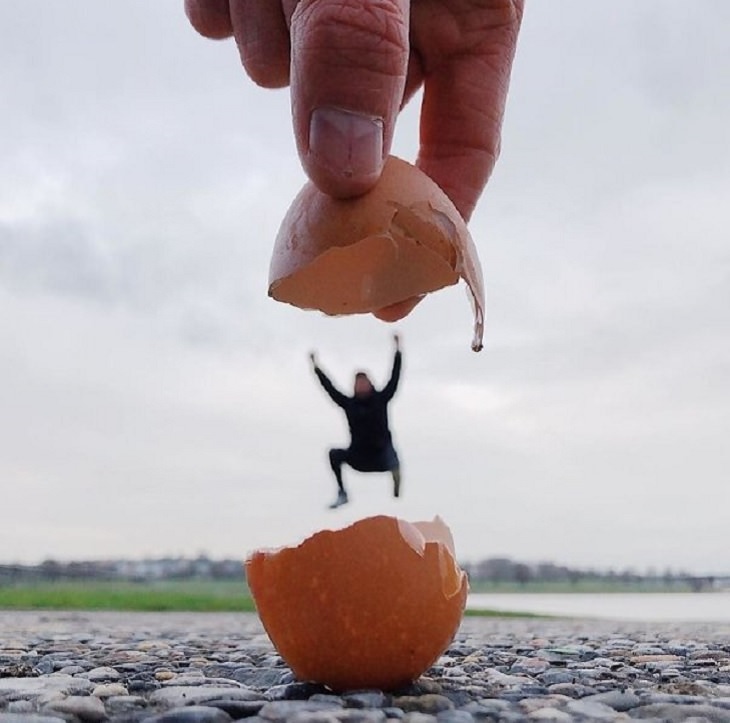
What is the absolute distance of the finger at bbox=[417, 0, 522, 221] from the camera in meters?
3.99

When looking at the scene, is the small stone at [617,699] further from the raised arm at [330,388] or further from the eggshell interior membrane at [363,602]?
the raised arm at [330,388]

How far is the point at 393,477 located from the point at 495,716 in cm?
99

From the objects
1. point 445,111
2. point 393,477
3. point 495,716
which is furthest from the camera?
point 445,111

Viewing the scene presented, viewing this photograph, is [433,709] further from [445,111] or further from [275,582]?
[445,111]

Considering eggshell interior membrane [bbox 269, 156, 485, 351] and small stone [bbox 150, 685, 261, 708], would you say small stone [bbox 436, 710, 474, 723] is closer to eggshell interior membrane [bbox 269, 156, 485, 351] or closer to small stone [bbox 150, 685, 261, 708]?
small stone [bbox 150, 685, 261, 708]

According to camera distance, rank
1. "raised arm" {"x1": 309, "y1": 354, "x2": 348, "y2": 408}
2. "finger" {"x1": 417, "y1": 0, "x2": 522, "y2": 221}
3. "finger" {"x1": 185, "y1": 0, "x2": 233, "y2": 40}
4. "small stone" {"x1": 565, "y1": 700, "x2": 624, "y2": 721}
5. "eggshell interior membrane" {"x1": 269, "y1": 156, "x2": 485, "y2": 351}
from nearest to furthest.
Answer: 1. "small stone" {"x1": 565, "y1": 700, "x2": 624, "y2": 721}
2. "eggshell interior membrane" {"x1": 269, "y1": 156, "x2": 485, "y2": 351}
3. "raised arm" {"x1": 309, "y1": 354, "x2": 348, "y2": 408}
4. "finger" {"x1": 185, "y1": 0, "x2": 233, "y2": 40}
5. "finger" {"x1": 417, "y1": 0, "x2": 522, "y2": 221}

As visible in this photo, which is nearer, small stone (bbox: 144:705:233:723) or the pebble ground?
small stone (bbox: 144:705:233:723)

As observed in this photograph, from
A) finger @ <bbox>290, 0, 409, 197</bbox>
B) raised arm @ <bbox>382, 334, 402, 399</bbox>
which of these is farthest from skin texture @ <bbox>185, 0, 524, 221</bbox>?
raised arm @ <bbox>382, 334, 402, 399</bbox>

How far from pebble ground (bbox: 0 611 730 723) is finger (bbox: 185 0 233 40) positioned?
248 cm

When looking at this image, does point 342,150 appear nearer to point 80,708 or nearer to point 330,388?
point 330,388

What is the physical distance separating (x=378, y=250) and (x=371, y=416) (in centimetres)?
60

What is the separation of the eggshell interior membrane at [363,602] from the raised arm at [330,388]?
0.67m

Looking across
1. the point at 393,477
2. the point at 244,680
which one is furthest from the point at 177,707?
the point at 393,477

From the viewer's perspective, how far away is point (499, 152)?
4211 mm
